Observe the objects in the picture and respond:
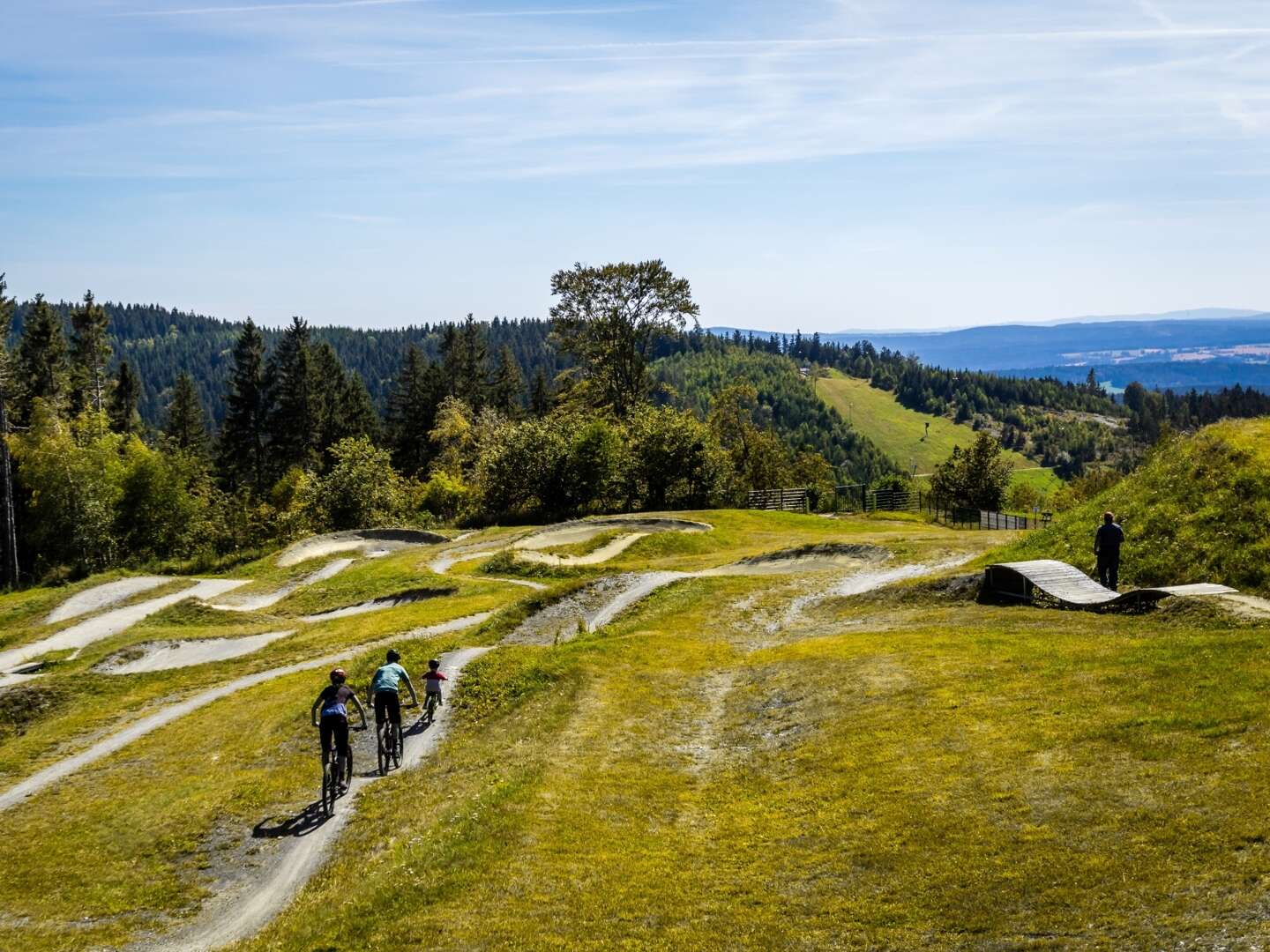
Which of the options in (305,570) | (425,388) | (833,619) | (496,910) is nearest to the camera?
(496,910)

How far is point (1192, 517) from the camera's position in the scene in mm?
32562

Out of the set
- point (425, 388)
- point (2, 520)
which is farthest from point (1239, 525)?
point (425, 388)

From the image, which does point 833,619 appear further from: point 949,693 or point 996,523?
point 996,523

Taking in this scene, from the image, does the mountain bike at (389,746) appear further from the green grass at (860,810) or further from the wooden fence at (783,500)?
the wooden fence at (783,500)

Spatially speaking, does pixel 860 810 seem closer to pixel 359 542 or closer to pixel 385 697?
pixel 385 697

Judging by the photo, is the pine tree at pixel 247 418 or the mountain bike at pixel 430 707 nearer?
the mountain bike at pixel 430 707

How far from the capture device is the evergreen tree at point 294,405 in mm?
117188

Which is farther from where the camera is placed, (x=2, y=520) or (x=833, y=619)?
(x=2, y=520)

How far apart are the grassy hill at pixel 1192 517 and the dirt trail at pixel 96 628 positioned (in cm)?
4389

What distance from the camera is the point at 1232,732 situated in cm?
1638

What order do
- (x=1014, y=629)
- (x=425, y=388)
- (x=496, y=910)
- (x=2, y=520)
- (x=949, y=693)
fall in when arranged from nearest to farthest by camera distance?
(x=496, y=910)
(x=949, y=693)
(x=1014, y=629)
(x=2, y=520)
(x=425, y=388)

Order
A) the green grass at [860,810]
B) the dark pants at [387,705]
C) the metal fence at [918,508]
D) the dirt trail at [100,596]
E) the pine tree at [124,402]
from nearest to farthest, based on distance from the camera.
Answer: the green grass at [860,810] < the dark pants at [387,705] < the dirt trail at [100,596] < the metal fence at [918,508] < the pine tree at [124,402]

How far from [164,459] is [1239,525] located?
8426 centimetres

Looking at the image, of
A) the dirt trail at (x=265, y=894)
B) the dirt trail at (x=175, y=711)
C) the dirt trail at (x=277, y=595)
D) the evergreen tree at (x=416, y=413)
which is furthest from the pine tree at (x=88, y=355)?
the dirt trail at (x=265, y=894)
